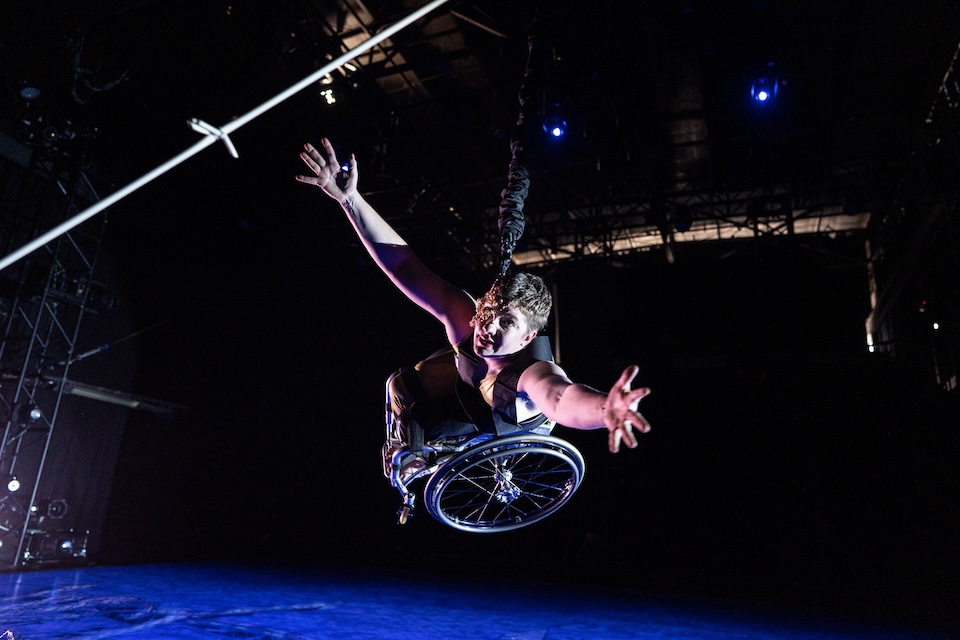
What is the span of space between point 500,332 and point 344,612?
5859mm

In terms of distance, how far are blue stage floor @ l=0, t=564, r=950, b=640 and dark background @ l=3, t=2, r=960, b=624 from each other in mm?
2132

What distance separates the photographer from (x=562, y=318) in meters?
15.0

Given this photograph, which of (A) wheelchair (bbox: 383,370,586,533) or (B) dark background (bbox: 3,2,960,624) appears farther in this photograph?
(B) dark background (bbox: 3,2,960,624)

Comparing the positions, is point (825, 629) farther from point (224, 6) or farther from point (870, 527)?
point (224, 6)

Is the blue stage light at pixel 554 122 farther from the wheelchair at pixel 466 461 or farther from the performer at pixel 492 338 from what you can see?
the wheelchair at pixel 466 461

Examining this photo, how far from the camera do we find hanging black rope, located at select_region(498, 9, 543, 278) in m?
3.05

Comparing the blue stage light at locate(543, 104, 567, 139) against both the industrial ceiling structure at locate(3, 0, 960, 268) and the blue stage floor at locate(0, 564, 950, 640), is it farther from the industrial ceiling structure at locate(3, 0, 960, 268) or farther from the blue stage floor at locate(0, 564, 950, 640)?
the blue stage floor at locate(0, 564, 950, 640)

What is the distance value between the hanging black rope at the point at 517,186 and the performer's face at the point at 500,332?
276 millimetres

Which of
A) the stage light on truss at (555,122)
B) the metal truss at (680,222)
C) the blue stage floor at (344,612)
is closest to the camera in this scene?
the blue stage floor at (344,612)

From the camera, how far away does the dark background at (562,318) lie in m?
9.16

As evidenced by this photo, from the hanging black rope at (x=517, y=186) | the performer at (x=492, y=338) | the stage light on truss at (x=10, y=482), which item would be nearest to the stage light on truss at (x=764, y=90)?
the hanging black rope at (x=517, y=186)

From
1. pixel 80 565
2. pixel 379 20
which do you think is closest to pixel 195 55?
pixel 379 20

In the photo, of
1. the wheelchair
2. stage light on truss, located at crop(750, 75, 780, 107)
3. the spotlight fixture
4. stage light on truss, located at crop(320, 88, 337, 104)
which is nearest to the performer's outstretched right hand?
the wheelchair

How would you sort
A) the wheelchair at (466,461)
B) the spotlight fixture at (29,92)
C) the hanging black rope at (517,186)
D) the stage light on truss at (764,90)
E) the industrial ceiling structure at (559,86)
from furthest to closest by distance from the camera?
the stage light on truss at (764,90) → the industrial ceiling structure at (559,86) → the spotlight fixture at (29,92) → the hanging black rope at (517,186) → the wheelchair at (466,461)
